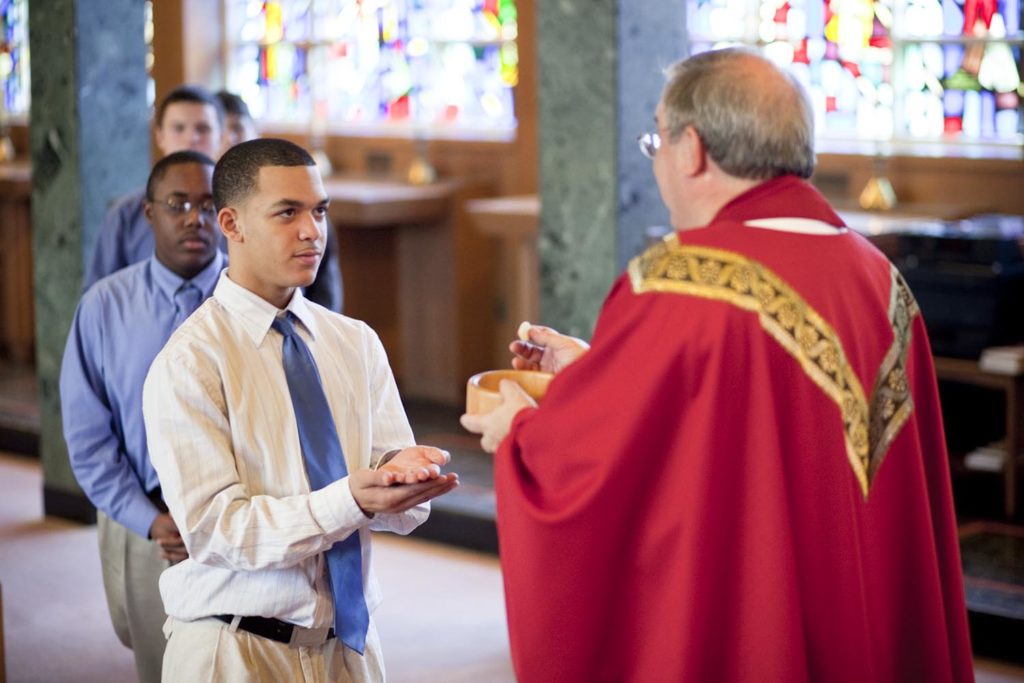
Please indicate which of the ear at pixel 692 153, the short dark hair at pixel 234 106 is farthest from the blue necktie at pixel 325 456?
the short dark hair at pixel 234 106

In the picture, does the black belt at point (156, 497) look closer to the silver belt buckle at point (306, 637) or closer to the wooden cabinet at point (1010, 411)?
the silver belt buckle at point (306, 637)

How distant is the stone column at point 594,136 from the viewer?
4.96 metres

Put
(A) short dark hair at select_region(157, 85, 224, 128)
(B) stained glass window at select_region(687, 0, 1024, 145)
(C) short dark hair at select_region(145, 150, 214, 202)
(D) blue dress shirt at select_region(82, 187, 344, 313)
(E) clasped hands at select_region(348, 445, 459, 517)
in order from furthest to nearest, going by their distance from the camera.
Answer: (B) stained glass window at select_region(687, 0, 1024, 145) → (A) short dark hair at select_region(157, 85, 224, 128) → (D) blue dress shirt at select_region(82, 187, 344, 313) → (C) short dark hair at select_region(145, 150, 214, 202) → (E) clasped hands at select_region(348, 445, 459, 517)

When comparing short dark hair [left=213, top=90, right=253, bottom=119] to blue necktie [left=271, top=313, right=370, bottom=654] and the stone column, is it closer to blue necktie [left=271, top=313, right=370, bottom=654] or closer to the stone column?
the stone column

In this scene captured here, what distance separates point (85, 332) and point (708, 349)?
67.4 inches

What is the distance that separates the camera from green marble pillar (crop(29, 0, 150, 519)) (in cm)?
604

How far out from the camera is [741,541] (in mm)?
2229

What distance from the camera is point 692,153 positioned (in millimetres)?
2209

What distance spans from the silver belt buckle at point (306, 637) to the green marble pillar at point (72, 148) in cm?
388

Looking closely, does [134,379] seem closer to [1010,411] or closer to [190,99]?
[190,99]

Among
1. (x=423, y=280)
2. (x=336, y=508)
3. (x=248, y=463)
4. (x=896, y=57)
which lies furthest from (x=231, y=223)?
(x=423, y=280)

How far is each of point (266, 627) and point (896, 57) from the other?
5159 mm

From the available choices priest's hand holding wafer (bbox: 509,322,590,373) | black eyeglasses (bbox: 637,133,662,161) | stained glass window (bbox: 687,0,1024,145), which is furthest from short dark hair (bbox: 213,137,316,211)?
stained glass window (bbox: 687,0,1024,145)

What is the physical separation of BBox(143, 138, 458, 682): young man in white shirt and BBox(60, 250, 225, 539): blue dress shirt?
67cm
